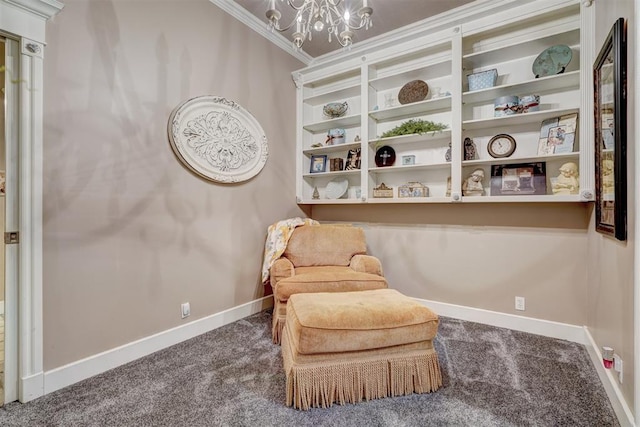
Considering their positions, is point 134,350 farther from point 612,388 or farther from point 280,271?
point 612,388

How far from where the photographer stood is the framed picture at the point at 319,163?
3.55m

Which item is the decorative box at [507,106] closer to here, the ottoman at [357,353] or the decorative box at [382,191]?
the decorative box at [382,191]

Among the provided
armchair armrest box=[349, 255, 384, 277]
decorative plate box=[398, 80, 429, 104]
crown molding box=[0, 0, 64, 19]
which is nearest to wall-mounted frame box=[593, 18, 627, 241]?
decorative plate box=[398, 80, 429, 104]

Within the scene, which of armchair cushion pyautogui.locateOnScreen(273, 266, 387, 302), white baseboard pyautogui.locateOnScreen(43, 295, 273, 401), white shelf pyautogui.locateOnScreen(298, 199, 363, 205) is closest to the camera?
white baseboard pyautogui.locateOnScreen(43, 295, 273, 401)

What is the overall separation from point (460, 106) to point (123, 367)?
3.21m

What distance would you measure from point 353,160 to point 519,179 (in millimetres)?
1554

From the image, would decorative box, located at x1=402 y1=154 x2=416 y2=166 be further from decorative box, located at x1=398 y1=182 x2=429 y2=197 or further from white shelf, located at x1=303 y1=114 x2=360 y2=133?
white shelf, located at x1=303 y1=114 x2=360 y2=133

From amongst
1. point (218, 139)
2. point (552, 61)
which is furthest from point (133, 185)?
point (552, 61)

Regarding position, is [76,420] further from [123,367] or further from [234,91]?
[234,91]

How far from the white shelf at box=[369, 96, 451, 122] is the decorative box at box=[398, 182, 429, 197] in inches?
28.6

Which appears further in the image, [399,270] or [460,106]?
[399,270]

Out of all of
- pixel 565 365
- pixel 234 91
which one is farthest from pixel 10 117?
pixel 565 365

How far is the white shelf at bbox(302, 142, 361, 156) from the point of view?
127 inches

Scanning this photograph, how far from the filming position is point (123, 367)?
77.7 inches
